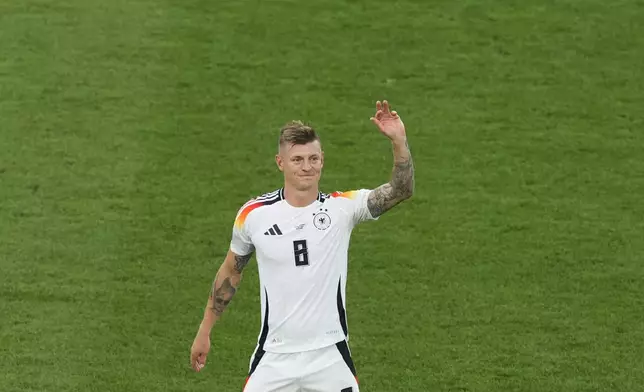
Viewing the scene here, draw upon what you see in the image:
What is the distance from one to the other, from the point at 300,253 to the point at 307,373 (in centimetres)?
67

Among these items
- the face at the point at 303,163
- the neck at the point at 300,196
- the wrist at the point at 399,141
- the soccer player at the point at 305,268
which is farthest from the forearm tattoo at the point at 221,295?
the wrist at the point at 399,141

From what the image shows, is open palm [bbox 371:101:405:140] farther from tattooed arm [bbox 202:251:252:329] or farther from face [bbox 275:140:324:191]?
tattooed arm [bbox 202:251:252:329]

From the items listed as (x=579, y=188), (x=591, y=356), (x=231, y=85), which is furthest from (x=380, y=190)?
(x=231, y=85)

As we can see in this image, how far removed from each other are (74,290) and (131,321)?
2.18 feet

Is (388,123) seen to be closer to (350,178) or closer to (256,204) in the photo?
(256,204)

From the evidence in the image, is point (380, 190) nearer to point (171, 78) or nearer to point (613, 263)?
point (613, 263)

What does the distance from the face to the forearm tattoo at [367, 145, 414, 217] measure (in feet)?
1.23

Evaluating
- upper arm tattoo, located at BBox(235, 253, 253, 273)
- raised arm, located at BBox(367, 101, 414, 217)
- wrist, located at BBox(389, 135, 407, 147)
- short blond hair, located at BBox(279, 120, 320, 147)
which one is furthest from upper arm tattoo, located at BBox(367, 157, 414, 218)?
upper arm tattoo, located at BBox(235, 253, 253, 273)

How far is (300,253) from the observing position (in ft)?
23.4

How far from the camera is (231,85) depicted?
42.5 feet

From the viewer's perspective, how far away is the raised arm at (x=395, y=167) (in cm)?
700

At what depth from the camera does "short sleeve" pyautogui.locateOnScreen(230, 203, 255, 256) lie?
7.32 meters

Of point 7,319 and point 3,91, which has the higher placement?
point 3,91

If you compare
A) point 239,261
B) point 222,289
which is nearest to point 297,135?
point 239,261
